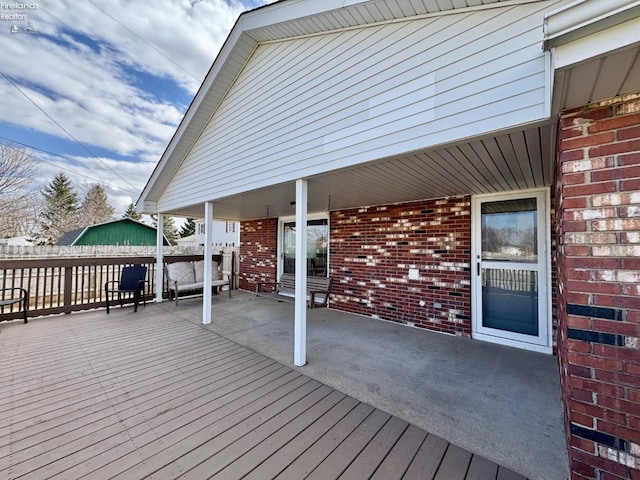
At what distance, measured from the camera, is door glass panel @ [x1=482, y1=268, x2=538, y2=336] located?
3.69m

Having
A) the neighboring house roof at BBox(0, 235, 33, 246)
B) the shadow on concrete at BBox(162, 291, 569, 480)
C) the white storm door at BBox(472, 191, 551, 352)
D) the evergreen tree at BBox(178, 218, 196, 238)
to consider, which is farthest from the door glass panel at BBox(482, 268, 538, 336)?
the evergreen tree at BBox(178, 218, 196, 238)

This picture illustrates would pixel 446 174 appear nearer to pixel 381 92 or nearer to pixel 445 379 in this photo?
pixel 381 92

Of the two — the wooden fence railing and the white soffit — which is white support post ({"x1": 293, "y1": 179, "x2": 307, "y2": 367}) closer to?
the white soffit

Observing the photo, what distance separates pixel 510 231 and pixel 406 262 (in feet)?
5.40

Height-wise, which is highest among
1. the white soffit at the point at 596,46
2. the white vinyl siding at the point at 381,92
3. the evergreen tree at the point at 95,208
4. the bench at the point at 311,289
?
the evergreen tree at the point at 95,208

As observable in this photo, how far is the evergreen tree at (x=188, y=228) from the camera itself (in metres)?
28.7

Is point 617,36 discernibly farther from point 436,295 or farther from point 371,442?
point 436,295

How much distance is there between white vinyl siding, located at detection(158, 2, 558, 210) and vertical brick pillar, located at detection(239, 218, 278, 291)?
136 inches

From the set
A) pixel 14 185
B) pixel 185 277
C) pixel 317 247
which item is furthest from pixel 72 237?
pixel 317 247

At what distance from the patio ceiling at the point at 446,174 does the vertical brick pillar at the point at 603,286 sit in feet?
1.38

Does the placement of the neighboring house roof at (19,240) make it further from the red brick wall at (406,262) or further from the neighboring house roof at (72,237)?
the red brick wall at (406,262)

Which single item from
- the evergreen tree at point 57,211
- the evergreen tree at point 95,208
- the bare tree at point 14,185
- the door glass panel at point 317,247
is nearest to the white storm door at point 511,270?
the door glass panel at point 317,247

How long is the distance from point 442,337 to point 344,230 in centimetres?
Answer: 284

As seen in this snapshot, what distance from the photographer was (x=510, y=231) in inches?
154
